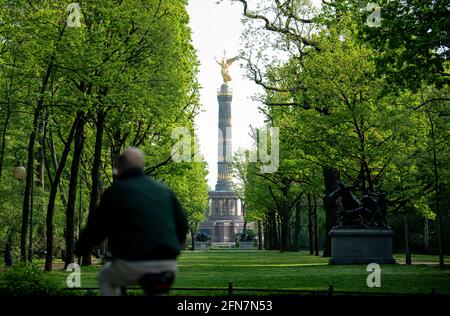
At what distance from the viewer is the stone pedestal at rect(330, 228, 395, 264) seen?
106 ft

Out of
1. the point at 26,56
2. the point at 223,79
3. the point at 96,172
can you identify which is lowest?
the point at 96,172

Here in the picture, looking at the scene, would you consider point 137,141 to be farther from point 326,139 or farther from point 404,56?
point 404,56

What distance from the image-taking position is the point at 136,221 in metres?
5.92

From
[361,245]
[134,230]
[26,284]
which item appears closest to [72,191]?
[361,245]

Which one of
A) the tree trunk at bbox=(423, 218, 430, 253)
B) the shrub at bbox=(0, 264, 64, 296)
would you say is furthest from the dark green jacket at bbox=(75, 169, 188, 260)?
the tree trunk at bbox=(423, 218, 430, 253)

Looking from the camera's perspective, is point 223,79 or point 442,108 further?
point 223,79

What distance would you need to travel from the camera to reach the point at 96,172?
3388cm

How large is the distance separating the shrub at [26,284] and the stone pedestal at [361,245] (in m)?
19.7

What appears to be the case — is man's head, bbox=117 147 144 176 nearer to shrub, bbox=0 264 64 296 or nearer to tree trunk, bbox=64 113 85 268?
shrub, bbox=0 264 64 296

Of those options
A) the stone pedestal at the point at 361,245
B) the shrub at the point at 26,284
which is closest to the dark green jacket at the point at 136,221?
the shrub at the point at 26,284

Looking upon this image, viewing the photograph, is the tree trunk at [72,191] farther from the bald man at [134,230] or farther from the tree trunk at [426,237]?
the tree trunk at [426,237]

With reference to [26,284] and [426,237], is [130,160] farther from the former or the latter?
[426,237]
